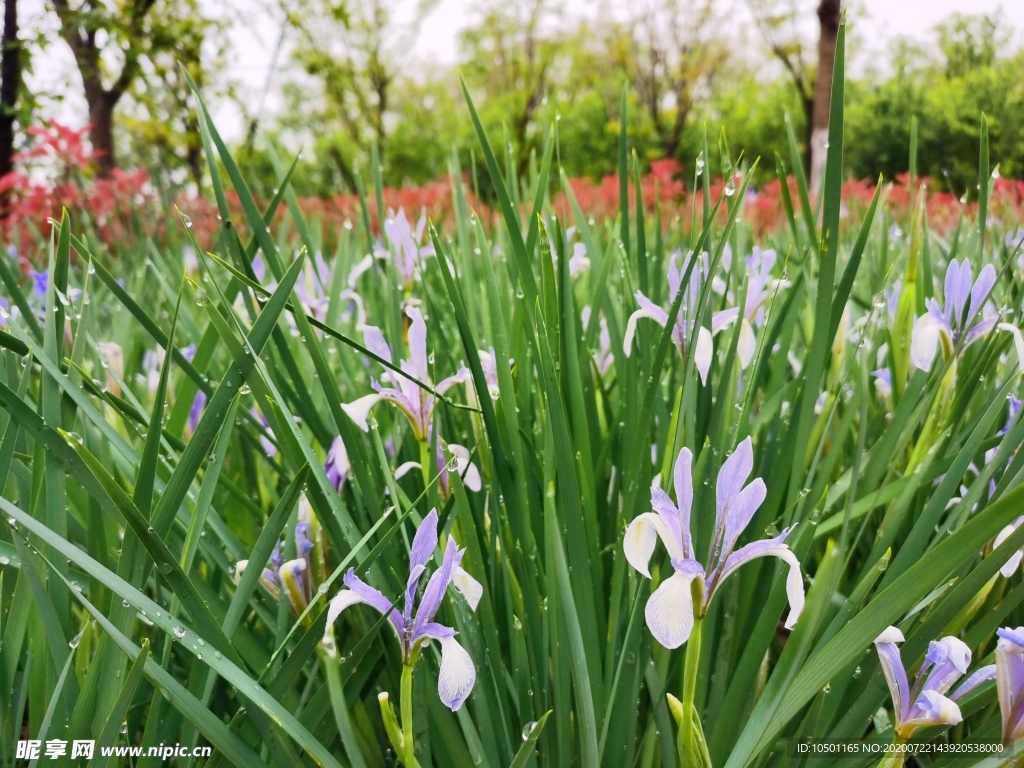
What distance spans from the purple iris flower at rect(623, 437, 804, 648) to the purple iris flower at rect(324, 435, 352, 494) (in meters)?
0.37

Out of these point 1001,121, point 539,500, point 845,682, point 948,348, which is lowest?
point 845,682

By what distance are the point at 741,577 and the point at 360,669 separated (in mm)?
367

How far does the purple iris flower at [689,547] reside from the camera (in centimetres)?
45

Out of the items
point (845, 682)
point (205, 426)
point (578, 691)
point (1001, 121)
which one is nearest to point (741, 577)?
point (845, 682)

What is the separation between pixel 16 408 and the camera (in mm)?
536

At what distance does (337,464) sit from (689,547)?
0.41 meters

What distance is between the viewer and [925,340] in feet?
2.63

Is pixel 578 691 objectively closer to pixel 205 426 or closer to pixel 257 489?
pixel 205 426

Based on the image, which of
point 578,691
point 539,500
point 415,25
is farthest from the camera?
point 415,25

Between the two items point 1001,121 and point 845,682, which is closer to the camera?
point 845,682

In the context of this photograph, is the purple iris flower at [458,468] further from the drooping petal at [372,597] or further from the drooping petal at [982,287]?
the drooping petal at [982,287]

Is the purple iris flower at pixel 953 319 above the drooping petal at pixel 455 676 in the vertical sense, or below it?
above

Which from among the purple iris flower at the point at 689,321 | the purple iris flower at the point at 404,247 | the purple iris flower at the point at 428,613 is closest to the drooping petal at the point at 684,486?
the purple iris flower at the point at 428,613

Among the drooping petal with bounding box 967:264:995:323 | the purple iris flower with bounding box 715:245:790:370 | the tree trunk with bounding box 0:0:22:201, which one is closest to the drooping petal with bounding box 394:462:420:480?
the purple iris flower with bounding box 715:245:790:370
